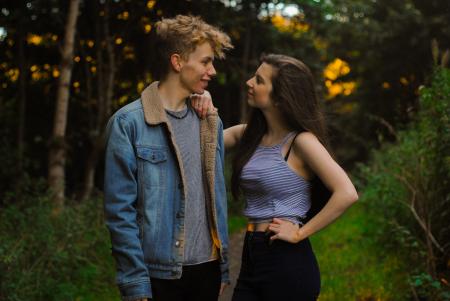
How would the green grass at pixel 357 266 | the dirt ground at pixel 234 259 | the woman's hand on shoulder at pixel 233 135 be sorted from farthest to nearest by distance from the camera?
1. the dirt ground at pixel 234 259
2. the green grass at pixel 357 266
3. the woman's hand on shoulder at pixel 233 135

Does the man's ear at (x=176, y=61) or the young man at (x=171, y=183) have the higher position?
the man's ear at (x=176, y=61)

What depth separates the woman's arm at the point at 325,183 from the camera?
305cm

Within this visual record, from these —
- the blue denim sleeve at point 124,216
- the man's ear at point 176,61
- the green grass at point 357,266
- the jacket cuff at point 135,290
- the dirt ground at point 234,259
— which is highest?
the man's ear at point 176,61

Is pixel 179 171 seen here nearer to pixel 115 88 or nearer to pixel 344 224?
pixel 344 224

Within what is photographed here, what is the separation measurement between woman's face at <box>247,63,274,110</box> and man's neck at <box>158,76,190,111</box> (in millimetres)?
360

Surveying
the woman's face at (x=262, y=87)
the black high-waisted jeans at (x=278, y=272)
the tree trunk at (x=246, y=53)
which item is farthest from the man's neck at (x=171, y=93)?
the tree trunk at (x=246, y=53)

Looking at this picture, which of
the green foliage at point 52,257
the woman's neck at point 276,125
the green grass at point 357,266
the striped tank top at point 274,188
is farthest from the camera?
the green grass at point 357,266

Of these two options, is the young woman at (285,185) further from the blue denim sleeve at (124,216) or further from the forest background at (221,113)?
the forest background at (221,113)

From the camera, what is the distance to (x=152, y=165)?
2.97 meters

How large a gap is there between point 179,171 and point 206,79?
485mm

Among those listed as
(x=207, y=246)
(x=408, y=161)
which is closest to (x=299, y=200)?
(x=207, y=246)

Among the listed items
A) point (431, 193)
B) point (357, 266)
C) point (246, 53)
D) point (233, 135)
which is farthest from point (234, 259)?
point (246, 53)

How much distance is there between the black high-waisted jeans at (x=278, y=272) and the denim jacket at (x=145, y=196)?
0.62 ft

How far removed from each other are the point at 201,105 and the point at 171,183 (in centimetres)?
46
